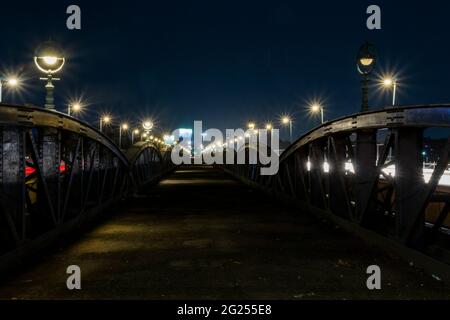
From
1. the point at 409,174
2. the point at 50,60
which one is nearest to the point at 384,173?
the point at 409,174

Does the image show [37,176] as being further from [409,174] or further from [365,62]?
[365,62]

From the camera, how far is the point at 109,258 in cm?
864

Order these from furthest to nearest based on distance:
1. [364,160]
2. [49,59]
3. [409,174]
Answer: [49,59], [364,160], [409,174]

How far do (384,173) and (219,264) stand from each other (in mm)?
4330

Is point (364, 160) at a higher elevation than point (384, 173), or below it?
higher

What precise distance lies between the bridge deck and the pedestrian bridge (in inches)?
0.8

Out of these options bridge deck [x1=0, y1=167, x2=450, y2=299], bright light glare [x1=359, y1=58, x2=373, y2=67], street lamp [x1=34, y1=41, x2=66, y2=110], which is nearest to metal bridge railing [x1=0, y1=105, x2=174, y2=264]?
bridge deck [x1=0, y1=167, x2=450, y2=299]

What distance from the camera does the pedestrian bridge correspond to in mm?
6902

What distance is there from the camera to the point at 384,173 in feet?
34.2

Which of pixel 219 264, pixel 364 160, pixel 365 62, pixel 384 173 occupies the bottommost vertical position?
pixel 219 264

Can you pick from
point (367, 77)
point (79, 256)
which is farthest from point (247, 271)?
point (367, 77)

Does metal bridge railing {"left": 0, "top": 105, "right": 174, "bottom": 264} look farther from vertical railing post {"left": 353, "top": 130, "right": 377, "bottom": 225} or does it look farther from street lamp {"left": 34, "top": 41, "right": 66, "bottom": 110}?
vertical railing post {"left": 353, "top": 130, "right": 377, "bottom": 225}
